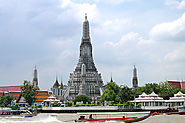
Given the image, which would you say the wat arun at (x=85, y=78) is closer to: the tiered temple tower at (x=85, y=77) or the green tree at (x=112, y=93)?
the tiered temple tower at (x=85, y=77)

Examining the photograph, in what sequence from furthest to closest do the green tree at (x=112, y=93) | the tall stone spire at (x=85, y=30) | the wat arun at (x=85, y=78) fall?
1. the tall stone spire at (x=85, y=30)
2. the wat arun at (x=85, y=78)
3. the green tree at (x=112, y=93)

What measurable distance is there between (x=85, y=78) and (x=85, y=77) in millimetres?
→ 542

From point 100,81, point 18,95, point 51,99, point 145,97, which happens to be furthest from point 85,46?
point 145,97

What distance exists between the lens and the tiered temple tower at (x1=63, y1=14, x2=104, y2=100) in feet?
339

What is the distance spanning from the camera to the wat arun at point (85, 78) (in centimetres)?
10306

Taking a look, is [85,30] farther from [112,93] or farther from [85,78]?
[112,93]

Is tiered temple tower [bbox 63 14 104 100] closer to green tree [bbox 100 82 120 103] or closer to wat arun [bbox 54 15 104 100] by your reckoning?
wat arun [bbox 54 15 104 100]

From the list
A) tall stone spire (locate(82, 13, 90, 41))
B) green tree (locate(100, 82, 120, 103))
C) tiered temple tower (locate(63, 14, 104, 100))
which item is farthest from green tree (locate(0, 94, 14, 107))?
tall stone spire (locate(82, 13, 90, 41))

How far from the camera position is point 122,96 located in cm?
7212

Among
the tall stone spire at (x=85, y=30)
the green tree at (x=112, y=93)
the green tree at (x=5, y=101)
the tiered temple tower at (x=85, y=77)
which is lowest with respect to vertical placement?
the green tree at (x=5, y=101)

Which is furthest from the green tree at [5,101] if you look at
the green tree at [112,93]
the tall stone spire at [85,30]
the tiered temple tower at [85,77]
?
the tall stone spire at [85,30]

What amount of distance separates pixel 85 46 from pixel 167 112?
2846 inches

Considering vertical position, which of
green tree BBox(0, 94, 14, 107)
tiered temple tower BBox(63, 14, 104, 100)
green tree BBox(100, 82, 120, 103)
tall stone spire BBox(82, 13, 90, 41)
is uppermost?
tall stone spire BBox(82, 13, 90, 41)

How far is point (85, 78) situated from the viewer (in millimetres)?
104938
